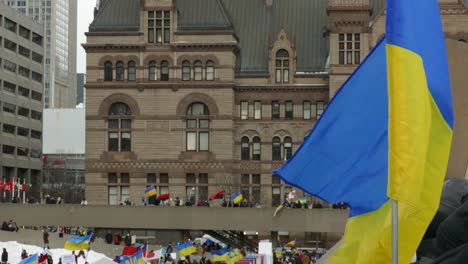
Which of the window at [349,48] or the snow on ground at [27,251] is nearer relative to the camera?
the snow on ground at [27,251]

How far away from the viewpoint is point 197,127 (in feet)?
214

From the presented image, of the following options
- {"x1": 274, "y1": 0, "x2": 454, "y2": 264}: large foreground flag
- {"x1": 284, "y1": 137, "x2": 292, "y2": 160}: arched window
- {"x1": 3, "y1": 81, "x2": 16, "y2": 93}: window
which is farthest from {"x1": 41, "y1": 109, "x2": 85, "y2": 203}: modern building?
{"x1": 274, "y1": 0, "x2": 454, "y2": 264}: large foreground flag

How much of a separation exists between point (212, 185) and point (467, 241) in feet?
202

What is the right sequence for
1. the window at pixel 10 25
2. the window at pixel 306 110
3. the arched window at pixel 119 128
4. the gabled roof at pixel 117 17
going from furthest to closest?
the window at pixel 10 25, the window at pixel 306 110, the gabled roof at pixel 117 17, the arched window at pixel 119 128

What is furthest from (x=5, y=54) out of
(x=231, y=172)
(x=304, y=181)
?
(x=304, y=181)

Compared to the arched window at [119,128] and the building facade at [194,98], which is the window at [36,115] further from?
the arched window at [119,128]

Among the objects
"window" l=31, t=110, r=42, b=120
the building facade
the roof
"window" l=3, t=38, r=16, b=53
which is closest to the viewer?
the building facade

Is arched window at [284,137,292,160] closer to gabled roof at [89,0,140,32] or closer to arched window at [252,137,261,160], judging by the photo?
arched window at [252,137,261,160]

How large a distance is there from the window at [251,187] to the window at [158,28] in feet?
36.7

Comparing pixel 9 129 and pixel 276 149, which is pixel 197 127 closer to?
pixel 276 149

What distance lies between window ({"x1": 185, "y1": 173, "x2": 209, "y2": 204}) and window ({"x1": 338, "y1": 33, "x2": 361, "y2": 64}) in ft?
40.3

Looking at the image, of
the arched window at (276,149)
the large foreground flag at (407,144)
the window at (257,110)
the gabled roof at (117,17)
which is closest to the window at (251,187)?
the arched window at (276,149)

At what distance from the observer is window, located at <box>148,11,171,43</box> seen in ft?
214

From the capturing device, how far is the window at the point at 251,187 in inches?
2638
